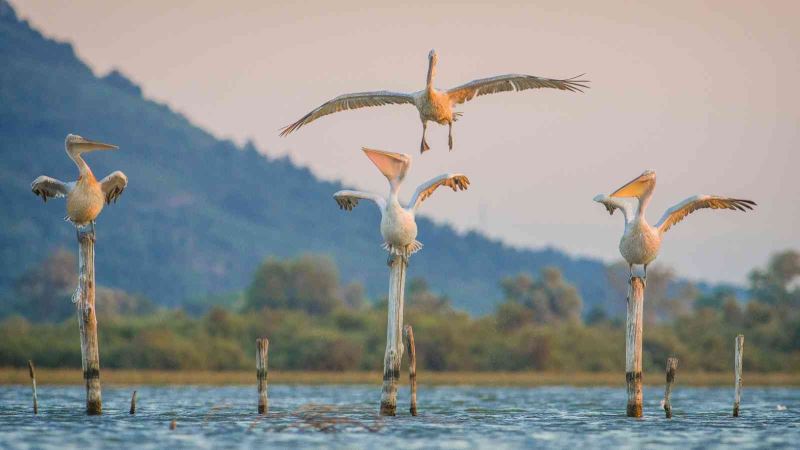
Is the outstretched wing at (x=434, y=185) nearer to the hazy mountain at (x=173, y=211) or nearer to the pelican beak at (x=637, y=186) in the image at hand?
the pelican beak at (x=637, y=186)

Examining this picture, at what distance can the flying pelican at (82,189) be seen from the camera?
24016 millimetres

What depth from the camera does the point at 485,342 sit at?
51.4 meters

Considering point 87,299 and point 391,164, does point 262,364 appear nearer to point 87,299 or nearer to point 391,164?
point 87,299

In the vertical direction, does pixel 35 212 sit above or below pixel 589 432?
above

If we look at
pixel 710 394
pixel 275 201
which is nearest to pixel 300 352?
pixel 710 394

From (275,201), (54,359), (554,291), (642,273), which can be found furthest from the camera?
(275,201)

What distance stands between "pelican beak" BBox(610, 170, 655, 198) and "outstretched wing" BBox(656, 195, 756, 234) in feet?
1.88

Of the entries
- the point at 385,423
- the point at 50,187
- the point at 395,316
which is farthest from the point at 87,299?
the point at 385,423

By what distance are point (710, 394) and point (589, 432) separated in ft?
58.6

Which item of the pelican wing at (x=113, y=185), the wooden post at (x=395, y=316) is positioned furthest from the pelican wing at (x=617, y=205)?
the pelican wing at (x=113, y=185)

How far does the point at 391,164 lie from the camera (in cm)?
2425

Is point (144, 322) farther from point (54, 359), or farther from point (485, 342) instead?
point (485, 342)

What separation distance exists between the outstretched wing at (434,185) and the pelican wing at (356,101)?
1405 mm

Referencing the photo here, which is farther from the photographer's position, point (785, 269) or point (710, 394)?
point (785, 269)
